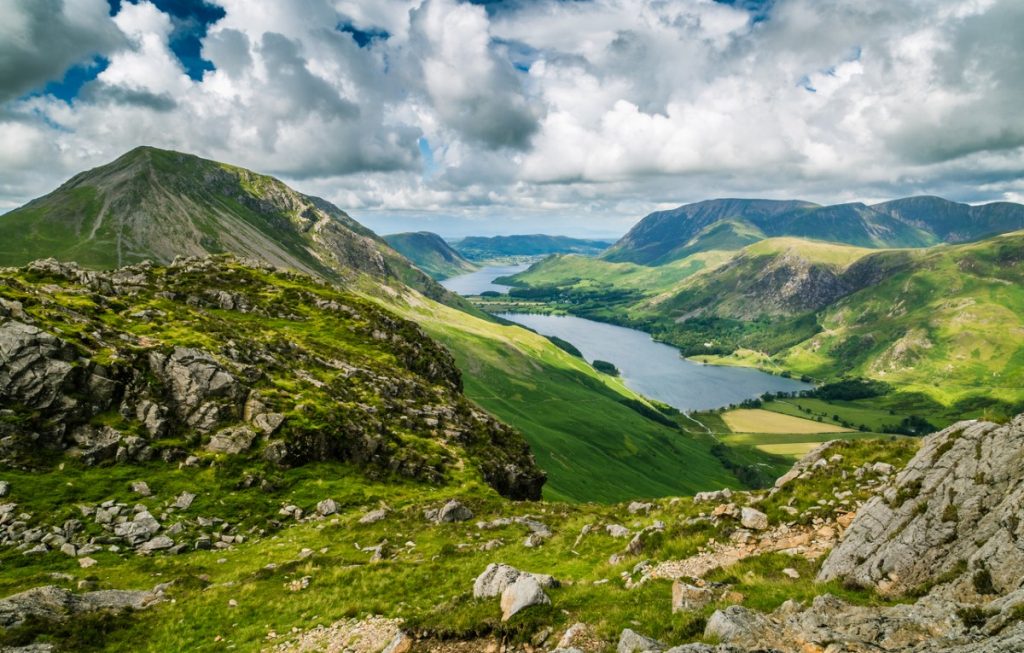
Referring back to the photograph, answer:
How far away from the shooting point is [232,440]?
136 ft

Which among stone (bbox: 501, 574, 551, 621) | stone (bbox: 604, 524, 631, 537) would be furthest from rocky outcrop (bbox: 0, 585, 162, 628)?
stone (bbox: 604, 524, 631, 537)

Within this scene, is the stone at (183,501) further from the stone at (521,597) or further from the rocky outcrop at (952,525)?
the rocky outcrop at (952,525)

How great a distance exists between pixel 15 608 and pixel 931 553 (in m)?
31.0

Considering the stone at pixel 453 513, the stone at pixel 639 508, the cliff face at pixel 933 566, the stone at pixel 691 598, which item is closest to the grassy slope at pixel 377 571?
the stone at pixel 691 598

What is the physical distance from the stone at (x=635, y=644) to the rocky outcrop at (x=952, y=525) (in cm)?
765

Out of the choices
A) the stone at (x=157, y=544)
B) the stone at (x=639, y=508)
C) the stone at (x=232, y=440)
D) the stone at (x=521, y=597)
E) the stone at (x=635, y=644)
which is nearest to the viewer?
the stone at (x=635, y=644)

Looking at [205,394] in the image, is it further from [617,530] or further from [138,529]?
[617,530]

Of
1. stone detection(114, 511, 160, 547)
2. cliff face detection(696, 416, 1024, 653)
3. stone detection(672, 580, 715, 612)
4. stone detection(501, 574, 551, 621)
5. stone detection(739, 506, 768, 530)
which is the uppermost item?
cliff face detection(696, 416, 1024, 653)

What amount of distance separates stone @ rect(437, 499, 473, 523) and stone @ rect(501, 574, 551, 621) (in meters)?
17.8

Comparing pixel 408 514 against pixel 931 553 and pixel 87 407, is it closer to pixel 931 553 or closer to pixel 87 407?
pixel 87 407

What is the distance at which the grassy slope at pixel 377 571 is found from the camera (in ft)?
54.5

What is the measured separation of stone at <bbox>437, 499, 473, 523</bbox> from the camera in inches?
1379

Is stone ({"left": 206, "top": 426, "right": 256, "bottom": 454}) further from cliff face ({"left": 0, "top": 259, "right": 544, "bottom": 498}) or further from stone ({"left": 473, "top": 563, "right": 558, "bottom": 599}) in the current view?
stone ({"left": 473, "top": 563, "right": 558, "bottom": 599})

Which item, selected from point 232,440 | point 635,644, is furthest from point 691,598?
point 232,440
